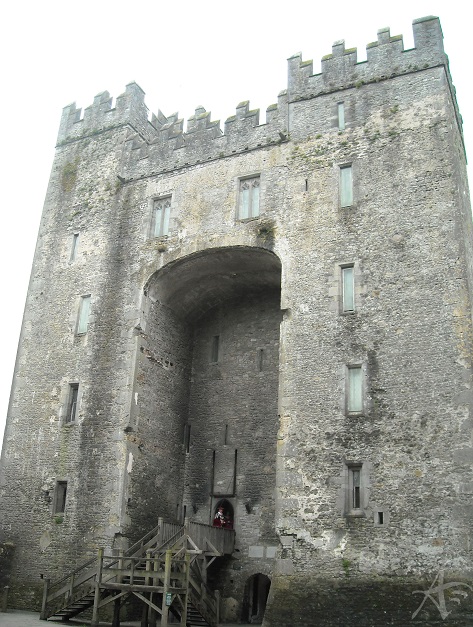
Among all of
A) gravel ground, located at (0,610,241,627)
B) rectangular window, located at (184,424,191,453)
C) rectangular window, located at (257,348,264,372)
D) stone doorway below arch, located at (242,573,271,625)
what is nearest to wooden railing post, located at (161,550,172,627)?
gravel ground, located at (0,610,241,627)

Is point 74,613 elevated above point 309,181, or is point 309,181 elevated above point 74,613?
point 309,181

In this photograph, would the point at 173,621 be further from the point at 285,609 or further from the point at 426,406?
the point at 426,406

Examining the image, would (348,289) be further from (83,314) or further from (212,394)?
(83,314)

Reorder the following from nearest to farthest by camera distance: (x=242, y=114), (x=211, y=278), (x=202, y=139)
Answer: (x=242, y=114)
(x=211, y=278)
(x=202, y=139)

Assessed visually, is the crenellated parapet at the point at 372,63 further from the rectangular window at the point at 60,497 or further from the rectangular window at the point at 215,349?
the rectangular window at the point at 60,497

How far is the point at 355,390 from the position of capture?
58.6 ft

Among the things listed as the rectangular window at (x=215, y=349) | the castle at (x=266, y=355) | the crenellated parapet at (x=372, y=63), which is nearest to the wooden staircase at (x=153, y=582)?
the castle at (x=266, y=355)

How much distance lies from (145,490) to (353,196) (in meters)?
10.9

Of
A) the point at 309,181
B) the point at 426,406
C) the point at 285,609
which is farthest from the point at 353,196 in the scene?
the point at 285,609

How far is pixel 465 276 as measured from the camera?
1745 centimetres

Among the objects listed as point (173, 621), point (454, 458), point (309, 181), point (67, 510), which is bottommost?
point (173, 621)

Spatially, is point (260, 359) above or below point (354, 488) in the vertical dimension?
above

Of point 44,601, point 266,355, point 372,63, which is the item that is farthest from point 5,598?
point 372,63

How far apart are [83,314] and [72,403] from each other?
3.06m
